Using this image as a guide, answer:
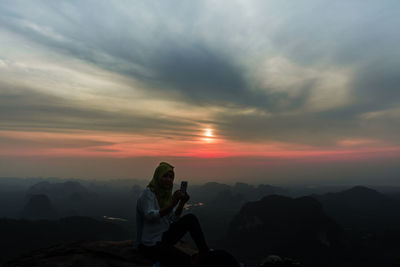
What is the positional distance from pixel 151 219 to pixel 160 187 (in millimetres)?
1239

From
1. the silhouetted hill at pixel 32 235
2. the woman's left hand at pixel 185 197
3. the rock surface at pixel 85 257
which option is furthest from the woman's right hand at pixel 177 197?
the silhouetted hill at pixel 32 235

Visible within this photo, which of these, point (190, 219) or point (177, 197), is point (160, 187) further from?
point (190, 219)

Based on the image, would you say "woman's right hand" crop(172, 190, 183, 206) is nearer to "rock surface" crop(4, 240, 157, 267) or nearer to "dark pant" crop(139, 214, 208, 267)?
"dark pant" crop(139, 214, 208, 267)

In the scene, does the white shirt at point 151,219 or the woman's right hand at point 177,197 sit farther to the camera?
the woman's right hand at point 177,197

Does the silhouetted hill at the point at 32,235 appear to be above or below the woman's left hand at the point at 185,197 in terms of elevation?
below

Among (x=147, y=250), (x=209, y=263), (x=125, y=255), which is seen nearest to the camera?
(x=209, y=263)

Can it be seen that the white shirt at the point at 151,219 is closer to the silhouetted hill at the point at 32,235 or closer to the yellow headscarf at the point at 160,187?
the yellow headscarf at the point at 160,187

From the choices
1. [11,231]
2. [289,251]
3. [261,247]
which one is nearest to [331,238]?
[289,251]

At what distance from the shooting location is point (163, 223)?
8508mm

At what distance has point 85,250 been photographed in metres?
9.80

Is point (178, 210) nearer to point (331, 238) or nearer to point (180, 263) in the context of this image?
point (180, 263)

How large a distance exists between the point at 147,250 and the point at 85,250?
10.8ft

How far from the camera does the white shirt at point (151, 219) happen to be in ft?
25.5

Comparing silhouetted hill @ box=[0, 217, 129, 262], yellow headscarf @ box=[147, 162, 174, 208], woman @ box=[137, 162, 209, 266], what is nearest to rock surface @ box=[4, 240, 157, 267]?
woman @ box=[137, 162, 209, 266]
